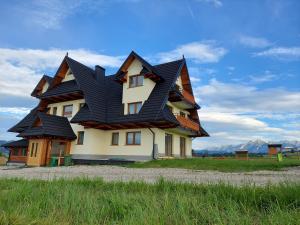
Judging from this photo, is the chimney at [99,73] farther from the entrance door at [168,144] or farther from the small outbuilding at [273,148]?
the small outbuilding at [273,148]

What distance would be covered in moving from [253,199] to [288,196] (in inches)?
25.0

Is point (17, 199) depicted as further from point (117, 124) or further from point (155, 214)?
point (117, 124)

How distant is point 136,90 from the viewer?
23.2 m

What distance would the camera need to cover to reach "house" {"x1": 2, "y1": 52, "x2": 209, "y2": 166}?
847 inches

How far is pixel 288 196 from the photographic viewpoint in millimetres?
4480

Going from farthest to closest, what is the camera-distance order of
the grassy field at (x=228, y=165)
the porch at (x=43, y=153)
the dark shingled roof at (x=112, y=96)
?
the porch at (x=43, y=153) < the dark shingled roof at (x=112, y=96) < the grassy field at (x=228, y=165)

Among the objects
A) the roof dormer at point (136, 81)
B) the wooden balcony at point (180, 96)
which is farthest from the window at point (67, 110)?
the wooden balcony at point (180, 96)

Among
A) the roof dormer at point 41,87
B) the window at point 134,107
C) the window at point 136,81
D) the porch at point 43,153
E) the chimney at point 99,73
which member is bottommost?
the porch at point 43,153

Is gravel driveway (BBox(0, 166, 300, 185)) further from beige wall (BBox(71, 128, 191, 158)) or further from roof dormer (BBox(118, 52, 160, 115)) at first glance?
roof dormer (BBox(118, 52, 160, 115))

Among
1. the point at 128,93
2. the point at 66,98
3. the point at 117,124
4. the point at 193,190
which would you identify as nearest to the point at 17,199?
the point at 193,190

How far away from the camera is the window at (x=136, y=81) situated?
2344 centimetres

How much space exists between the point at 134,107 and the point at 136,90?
1616 millimetres

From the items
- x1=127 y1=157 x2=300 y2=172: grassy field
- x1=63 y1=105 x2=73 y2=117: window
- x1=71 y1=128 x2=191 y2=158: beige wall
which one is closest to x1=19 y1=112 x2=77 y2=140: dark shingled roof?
x1=63 y1=105 x2=73 y2=117: window

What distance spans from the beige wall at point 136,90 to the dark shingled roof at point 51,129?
5983 mm
